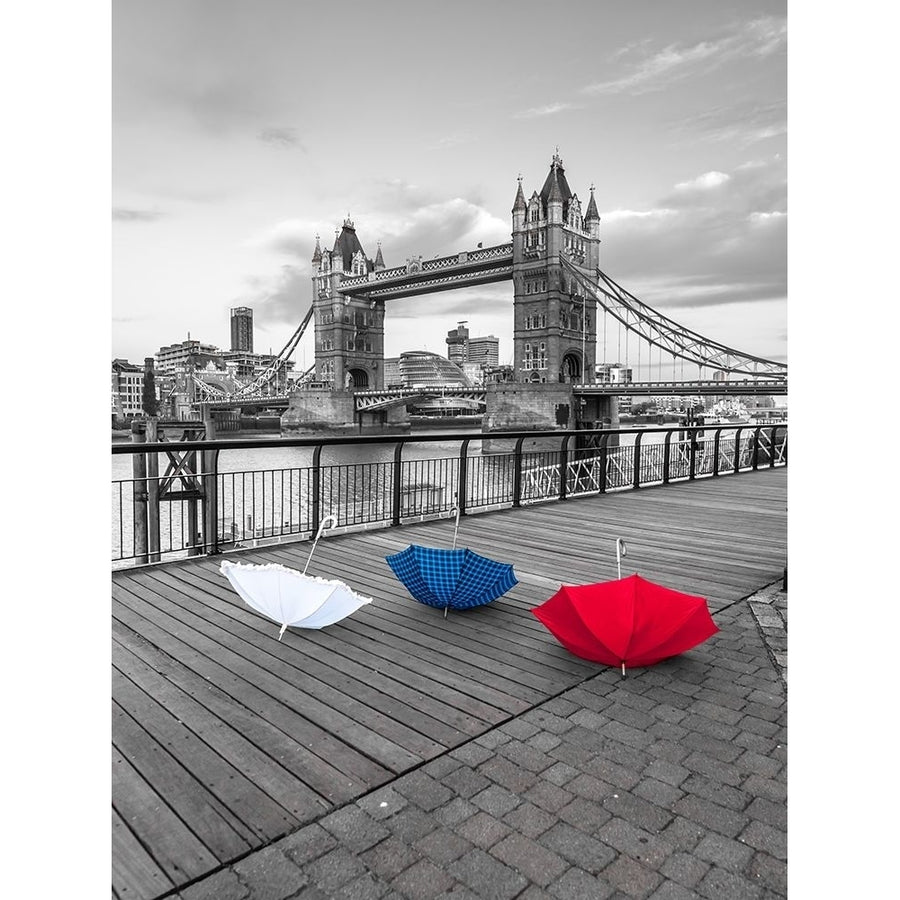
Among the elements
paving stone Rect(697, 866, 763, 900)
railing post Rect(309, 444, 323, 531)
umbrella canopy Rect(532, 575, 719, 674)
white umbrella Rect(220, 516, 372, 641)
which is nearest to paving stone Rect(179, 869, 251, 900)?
paving stone Rect(697, 866, 763, 900)

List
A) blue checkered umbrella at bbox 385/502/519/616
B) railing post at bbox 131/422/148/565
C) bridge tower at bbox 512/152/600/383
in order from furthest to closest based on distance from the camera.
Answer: bridge tower at bbox 512/152/600/383, railing post at bbox 131/422/148/565, blue checkered umbrella at bbox 385/502/519/616

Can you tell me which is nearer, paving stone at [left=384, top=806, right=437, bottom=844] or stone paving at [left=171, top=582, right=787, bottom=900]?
stone paving at [left=171, top=582, right=787, bottom=900]

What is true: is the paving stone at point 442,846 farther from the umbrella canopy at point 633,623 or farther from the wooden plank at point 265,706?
the umbrella canopy at point 633,623

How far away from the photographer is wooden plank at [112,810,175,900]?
1836 millimetres

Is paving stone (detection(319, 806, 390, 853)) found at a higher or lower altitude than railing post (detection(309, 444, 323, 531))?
lower

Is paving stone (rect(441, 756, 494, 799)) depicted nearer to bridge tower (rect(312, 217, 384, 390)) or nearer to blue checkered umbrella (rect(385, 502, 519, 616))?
blue checkered umbrella (rect(385, 502, 519, 616))

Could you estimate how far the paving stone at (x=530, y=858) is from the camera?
1899 mm

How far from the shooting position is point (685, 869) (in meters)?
1.94

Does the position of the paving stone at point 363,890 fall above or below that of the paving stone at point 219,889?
above

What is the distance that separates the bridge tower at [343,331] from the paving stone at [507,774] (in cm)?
8518

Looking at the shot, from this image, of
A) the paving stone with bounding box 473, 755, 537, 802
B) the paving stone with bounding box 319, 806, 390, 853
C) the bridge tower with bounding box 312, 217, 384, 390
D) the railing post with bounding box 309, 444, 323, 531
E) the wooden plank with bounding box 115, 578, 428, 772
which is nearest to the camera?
the paving stone with bounding box 319, 806, 390, 853

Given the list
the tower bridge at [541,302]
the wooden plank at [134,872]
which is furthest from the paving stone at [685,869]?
the tower bridge at [541,302]

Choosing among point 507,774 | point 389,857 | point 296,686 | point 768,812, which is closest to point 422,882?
point 389,857
